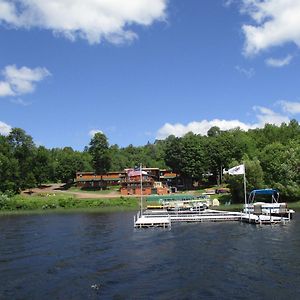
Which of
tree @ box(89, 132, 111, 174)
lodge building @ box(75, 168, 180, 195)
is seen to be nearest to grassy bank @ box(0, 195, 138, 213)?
→ lodge building @ box(75, 168, 180, 195)

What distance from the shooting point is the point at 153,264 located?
36.8 metres

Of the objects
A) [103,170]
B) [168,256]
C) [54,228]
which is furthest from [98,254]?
[103,170]

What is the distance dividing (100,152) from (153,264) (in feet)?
402

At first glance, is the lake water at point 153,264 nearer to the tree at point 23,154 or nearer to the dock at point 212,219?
the dock at point 212,219

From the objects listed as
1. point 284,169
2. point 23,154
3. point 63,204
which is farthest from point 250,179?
point 23,154

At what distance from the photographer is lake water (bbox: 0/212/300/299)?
28125mm

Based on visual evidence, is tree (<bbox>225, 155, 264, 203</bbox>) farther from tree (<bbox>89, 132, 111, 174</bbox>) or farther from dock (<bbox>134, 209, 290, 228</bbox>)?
tree (<bbox>89, 132, 111, 174</bbox>)

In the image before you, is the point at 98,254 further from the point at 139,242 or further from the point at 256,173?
the point at 256,173

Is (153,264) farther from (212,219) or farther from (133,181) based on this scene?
(133,181)

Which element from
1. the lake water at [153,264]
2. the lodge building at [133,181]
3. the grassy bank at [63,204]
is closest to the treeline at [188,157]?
the lodge building at [133,181]

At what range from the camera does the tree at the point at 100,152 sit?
158 metres

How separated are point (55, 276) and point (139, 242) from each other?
18.2 meters

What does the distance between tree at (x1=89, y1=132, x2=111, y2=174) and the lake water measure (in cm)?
9796

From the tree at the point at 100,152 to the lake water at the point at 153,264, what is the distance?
9796 cm
